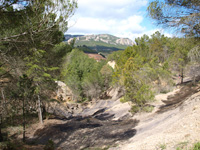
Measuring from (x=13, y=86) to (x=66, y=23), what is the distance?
4278 millimetres

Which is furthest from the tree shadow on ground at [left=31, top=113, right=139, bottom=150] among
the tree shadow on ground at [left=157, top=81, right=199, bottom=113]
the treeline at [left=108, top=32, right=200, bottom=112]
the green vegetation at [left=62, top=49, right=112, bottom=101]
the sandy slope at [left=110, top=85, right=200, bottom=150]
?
the green vegetation at [left=62, top=49, right=112, bottom=101]

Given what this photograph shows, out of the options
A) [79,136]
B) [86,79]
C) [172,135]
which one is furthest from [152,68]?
[86,79]

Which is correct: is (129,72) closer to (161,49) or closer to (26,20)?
(26,20)

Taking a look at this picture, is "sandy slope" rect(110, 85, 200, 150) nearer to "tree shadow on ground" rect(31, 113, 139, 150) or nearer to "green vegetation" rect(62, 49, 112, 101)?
"tree shadow on ground" rect(31, 113, 139, 150)

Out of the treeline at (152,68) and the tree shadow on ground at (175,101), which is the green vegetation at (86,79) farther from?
the tree shadow on ground at (175,101)

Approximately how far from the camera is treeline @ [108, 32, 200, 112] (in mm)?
11648

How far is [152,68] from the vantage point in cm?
2120

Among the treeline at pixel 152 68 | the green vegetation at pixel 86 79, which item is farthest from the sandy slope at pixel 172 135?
the green vegetation at pixel 86 79

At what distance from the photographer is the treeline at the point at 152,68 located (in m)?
11.6

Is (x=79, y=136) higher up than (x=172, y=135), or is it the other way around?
(x=172, y=135)

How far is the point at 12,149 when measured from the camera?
21.0 ft

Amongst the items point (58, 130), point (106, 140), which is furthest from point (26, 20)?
point (58, 130)

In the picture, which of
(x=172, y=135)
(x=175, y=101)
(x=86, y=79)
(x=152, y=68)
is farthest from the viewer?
(x=86, y=79)

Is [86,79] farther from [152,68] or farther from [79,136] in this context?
[79,136]
